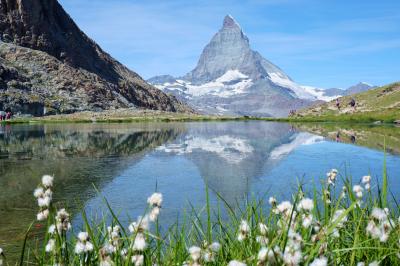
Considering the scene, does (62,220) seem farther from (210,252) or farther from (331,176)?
(331,176)

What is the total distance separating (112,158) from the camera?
38.0 m

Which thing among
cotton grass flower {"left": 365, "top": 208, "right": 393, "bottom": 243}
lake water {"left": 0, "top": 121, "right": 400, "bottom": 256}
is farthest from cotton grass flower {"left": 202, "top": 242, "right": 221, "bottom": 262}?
Result: lake water {"left": 0, "top": 121, "right": 400, "bottom": 256}

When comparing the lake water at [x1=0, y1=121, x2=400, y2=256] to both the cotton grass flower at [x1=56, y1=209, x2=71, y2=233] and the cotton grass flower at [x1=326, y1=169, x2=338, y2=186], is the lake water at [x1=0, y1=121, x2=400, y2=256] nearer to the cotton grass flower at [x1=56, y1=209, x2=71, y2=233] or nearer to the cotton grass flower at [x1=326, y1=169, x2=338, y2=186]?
the cotton grass flower at [x1=326, y1=169, x2=338, y2=186]

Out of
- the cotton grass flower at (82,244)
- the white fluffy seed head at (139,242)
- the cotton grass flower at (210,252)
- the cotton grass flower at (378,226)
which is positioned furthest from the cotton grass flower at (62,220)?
the cotton grass flower at (378,226)

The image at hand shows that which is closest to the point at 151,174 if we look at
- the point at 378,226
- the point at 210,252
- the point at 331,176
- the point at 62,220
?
the point at 331,176

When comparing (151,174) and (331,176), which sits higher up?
(331,176)

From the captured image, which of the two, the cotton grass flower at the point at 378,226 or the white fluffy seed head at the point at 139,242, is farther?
the white fluffy seed head at the point at 139,242

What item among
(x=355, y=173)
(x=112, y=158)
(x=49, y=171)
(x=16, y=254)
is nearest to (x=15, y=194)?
(x=49, y=171)

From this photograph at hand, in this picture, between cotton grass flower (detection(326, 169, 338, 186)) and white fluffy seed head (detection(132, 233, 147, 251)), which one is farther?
cotton grass flower (detection(326, 169, 338, 186))

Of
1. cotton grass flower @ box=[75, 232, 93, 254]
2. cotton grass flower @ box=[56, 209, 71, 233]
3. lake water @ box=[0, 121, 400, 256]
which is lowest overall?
lake water @ box=[0, 121, 400, 256]

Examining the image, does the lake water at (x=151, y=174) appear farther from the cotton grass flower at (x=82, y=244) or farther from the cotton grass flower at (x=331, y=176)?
the cotton grass flower at (x=82, y=244)

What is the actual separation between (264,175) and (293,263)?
24.5 m

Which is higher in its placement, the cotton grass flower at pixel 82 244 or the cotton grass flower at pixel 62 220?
the cotton grass flower at pixel 62 220

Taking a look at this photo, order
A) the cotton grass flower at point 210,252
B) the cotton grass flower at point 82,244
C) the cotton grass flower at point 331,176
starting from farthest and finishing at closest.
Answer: the cotton grass flower at point 331,176 → the cotton grass flower at point 82,244 → the cotton grass flower at point 210,252
